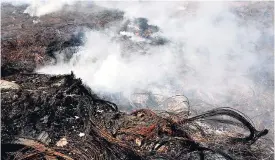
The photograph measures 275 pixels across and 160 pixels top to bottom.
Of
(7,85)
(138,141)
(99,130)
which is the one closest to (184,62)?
(138,141)

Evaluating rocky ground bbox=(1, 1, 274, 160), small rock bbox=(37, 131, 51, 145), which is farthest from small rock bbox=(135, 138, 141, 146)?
small rock bbox=(37, 131, 51, 145)

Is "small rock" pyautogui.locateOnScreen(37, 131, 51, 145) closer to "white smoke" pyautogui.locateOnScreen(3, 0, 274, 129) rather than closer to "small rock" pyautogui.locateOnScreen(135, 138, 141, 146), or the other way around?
"small rock" pyautogui.locateOnScreen(135, 138, 141, 146)

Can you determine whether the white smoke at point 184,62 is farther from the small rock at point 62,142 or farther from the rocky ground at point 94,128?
the small rock at point 62,142

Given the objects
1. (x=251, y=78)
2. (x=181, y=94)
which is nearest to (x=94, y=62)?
(x=181, y=94)

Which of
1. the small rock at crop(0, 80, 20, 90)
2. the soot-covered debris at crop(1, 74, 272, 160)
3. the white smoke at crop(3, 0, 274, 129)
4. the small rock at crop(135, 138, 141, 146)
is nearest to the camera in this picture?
the soot-covered debris at crop(1, 74, 272, 160)

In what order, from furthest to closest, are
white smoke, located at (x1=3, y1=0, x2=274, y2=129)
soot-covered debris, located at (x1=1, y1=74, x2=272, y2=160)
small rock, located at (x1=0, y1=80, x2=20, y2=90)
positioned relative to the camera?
white smoke, located at (x1=3, y1=0, x2=274, y2=129) → small rock, located at (x1=0, y1=80, x2=20, y2=90) → soot-covered debris, located at (x1=1, y1=74, x2=272, y2=160)

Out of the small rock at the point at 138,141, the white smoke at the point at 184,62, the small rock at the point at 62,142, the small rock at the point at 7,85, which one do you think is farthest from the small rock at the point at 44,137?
the white smoke at the point at 184,62

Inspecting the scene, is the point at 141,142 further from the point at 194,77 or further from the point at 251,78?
the point at 251,78

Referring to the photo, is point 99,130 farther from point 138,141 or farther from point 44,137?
point 44,137
